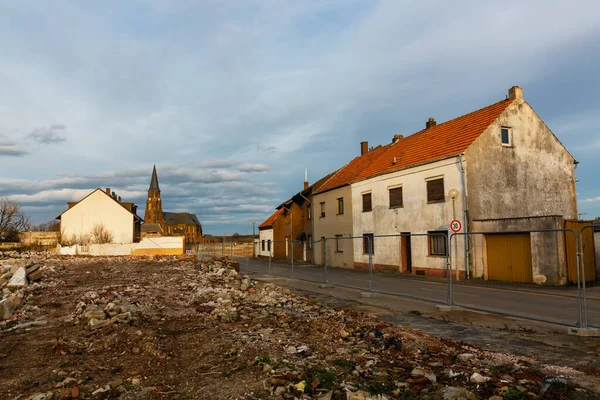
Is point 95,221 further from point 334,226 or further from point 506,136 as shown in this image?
point 506,136

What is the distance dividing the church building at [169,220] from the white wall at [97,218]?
2556 inches

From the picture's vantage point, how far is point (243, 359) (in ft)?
20.1

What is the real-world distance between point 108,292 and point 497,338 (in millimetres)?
11201

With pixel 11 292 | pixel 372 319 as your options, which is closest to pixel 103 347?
pixel 372 319

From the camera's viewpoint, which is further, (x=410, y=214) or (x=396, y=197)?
(x=396, y=197)

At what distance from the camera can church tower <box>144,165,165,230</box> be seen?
131 meters

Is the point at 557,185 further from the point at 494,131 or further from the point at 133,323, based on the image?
the point at 133,323

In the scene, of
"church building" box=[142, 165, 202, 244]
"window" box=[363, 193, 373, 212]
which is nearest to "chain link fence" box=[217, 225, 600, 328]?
"window" box=[363, 193, 373, 212]

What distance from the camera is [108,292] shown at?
12883 mm

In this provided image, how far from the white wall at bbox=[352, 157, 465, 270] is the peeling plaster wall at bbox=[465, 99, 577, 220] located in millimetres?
1211

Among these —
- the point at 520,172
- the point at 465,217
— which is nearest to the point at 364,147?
the point at 520,172

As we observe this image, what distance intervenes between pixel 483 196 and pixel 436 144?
4601mm

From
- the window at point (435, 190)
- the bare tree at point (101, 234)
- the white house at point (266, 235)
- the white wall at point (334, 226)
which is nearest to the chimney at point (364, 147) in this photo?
the white wall at point (334, 226)

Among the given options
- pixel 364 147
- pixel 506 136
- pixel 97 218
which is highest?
pixel 364 147
